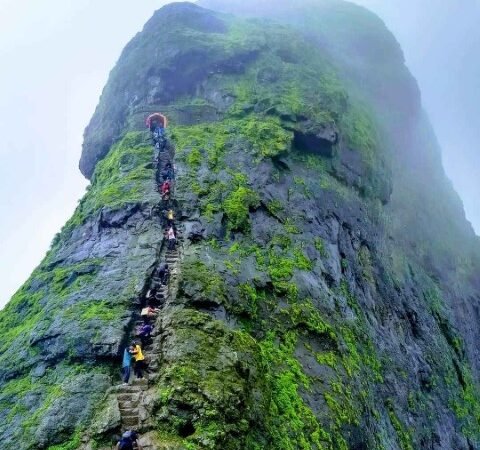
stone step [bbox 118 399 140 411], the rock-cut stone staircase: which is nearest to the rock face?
the rock-cut stone staircase

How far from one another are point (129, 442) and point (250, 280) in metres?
10.9

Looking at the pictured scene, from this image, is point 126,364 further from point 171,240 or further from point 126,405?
point 171,240

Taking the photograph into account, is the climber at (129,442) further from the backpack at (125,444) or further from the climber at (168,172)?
the climber at (168,172)

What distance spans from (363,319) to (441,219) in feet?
121

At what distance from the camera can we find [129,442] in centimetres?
1341

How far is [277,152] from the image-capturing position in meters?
32.6

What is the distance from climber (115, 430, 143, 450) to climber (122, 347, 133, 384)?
129 inches

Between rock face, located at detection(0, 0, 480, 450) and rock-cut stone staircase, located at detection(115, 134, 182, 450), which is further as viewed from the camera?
rock face, located at detection(0, 0, 480, 450)

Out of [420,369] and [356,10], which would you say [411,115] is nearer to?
[356,10]

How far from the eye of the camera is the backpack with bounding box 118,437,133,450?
13.3m

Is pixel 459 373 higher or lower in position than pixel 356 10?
lower

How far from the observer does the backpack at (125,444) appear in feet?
43.7

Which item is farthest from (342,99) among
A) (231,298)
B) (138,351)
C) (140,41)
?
(138,351)

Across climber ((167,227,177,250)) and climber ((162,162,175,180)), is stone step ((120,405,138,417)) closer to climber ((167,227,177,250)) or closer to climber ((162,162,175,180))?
climber ((167,227,177,250))
